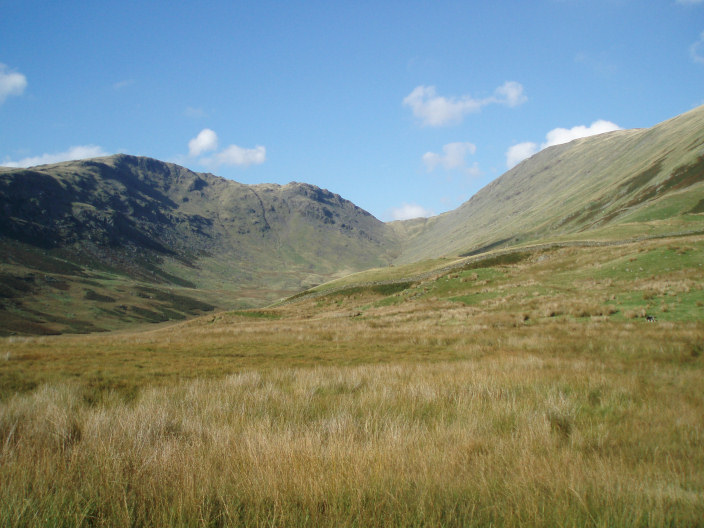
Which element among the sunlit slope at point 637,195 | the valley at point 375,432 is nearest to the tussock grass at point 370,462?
the valley at point 375,432

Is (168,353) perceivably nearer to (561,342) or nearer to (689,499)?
(561,342)

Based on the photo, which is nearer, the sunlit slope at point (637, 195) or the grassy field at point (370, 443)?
the grassy field at point (370, 443)

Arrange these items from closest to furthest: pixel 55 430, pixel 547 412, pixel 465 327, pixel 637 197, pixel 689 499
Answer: pixel 689 499, pixel 55 430, pixel 547 412, pixel 465 327, pixel 637 197

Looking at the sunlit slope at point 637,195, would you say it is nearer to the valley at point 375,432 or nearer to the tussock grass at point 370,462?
the valley at point 375,432

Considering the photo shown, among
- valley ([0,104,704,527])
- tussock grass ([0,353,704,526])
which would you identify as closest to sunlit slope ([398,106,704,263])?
valley ([0,104,704,527])

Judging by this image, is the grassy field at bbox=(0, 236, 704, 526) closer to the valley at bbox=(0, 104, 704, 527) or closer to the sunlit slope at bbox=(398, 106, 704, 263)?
the valley at bbox=(0, 104, 704, 527)

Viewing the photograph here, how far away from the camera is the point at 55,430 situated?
16.8 feet

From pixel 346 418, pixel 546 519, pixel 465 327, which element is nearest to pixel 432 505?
pixel 546 519

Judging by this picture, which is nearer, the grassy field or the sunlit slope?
the grassy field

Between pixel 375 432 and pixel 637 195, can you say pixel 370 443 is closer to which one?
pixel 375 432

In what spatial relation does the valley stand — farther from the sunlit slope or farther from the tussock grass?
the sunlit slope

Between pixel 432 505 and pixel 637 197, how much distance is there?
117 meters

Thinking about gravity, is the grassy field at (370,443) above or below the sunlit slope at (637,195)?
below

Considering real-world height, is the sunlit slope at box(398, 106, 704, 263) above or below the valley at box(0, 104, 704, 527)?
above
